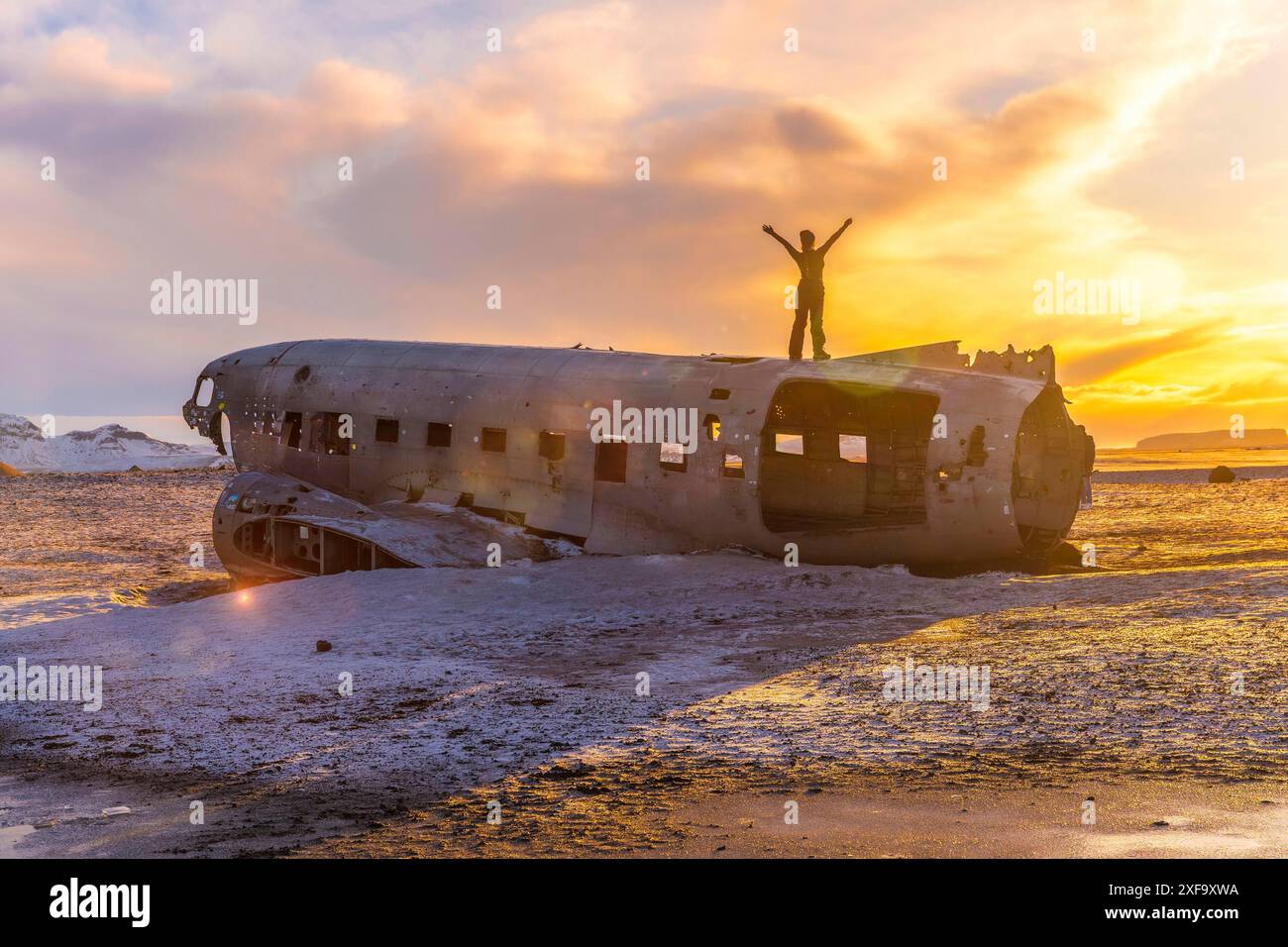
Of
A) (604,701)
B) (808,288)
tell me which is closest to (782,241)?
(808,288)

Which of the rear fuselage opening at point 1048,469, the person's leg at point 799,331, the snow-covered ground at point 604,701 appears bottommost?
the snow-covered ground at point 604,701

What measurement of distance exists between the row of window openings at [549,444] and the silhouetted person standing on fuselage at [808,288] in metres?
2.04

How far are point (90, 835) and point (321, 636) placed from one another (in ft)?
26.5

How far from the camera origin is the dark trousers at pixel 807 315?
23.2m

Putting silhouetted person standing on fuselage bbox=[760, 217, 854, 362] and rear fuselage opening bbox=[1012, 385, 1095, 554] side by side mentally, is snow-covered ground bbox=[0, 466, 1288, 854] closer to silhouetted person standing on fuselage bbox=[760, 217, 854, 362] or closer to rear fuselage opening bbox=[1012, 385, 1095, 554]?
rear fuselage opening bbox=[1012, 385, 1095, 554]

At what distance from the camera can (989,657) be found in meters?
13.1

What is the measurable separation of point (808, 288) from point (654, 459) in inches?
226

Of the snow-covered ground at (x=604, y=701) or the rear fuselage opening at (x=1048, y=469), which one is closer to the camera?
the snow-covered ground at (x=604, y=701)

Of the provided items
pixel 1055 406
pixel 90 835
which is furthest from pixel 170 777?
pixel 1055 406

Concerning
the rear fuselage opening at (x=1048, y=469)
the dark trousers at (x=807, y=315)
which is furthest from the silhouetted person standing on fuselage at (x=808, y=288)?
the rear fuselage opening at (x=1048, y=469)

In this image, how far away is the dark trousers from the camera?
2316cm

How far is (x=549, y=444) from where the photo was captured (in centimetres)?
2117

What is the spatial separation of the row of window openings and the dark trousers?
1.93 meters

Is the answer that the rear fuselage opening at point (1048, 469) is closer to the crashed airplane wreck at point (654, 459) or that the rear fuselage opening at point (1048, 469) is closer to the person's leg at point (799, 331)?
the crashed airplane wreck at point (654, 459)
